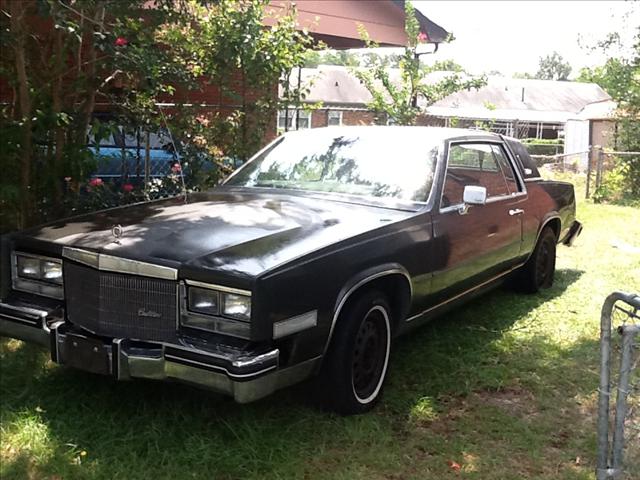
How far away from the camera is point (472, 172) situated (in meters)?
5.36

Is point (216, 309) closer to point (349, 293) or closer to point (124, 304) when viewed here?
point (124, 304)

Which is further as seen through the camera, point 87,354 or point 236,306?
point 87,354

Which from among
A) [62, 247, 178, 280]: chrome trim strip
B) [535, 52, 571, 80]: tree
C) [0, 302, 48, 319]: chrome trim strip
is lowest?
[0, 302, 48, 319]: chrome trim strip

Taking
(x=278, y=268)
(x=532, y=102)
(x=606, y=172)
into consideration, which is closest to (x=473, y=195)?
(x=278, y=268)

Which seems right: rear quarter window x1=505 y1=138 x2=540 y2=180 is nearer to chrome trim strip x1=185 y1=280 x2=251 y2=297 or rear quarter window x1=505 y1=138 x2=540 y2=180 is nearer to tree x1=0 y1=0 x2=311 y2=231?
tree x1=0 y1=0 x2=311 y2=231

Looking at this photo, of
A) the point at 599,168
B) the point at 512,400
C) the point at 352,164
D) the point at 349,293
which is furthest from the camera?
the point at 599,168

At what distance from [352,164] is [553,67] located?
109797 millimetres

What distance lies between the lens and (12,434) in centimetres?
359

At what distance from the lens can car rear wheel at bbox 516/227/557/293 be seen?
254 inches

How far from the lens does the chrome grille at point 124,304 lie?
11.0 feet

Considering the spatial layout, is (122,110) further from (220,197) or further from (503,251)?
(503,251)

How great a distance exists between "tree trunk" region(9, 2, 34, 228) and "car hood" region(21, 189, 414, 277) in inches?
59.1

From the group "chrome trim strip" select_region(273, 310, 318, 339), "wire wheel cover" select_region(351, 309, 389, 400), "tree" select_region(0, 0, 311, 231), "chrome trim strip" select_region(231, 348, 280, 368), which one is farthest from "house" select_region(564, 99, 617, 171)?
"chrome trim strip" select_region(231, 348, 280, 368)

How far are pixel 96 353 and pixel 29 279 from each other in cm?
79
